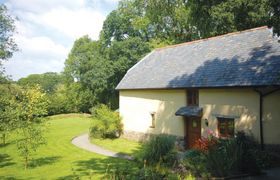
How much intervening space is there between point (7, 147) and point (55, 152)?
6187 millimetres

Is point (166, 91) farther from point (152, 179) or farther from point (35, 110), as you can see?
point (152, 179)

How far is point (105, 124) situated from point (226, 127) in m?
13.0

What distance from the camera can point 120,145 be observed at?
83.3ft

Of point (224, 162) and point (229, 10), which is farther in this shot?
point (229, 10)

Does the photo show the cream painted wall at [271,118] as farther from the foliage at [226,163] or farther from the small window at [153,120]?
the small window at [153,120]

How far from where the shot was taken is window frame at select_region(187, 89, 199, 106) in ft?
69.5

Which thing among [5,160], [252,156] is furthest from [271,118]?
[5,160]

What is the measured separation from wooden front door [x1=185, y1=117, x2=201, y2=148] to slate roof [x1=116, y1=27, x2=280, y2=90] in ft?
8.44

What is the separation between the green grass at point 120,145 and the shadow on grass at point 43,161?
4820 mm

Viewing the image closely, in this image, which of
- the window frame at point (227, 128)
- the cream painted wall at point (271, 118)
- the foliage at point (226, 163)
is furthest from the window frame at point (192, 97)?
the foliage at point (226, 163)

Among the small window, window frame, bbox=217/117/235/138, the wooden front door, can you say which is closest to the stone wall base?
the wooden front door

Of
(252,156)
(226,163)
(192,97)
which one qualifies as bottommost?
(226,163)

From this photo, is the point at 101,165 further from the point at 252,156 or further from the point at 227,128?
the point at 252,156

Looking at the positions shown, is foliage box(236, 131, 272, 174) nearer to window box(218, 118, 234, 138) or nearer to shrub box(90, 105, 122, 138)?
window box(218, 118, 234, 138)
